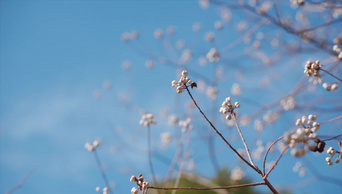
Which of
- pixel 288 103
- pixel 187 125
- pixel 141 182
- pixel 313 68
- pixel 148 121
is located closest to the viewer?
pixel 141 182

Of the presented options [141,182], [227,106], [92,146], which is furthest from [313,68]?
[92,146]

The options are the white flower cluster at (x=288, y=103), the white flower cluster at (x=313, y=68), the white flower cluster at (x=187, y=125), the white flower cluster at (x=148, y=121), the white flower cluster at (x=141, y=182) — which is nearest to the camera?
the white flower cluster at (x=141, y=182)

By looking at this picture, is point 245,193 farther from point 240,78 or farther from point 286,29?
point 286,29

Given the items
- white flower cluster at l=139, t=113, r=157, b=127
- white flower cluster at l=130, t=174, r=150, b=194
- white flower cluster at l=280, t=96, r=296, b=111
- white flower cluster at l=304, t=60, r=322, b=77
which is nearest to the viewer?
white flower cluster at l=130, t=174, r=150, b=194

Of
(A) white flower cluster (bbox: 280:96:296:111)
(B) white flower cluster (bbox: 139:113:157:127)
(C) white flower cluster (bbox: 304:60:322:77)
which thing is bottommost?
(C) white flower cluster (bbox: 304:60:322:77)

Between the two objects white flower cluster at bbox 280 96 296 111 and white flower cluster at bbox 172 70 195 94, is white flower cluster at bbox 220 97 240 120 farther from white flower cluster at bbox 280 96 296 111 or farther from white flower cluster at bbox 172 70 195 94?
white flower cluster at bbox 280 96 296 111

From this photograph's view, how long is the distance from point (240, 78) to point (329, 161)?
22.2 ft

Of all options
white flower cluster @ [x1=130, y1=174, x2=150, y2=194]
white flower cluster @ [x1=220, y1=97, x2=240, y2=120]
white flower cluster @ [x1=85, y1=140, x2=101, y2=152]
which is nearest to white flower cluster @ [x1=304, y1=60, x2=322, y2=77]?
white flower cluster @ [x1=220, y1=97, x2=240, y2=120]

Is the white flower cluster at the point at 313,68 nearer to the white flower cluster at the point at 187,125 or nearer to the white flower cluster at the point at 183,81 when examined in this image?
the white flower cluster at the point at 183,81

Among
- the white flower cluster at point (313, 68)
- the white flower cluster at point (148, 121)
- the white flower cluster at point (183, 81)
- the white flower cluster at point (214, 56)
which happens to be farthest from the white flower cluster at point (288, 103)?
the white flower cluster at point (183, 81)

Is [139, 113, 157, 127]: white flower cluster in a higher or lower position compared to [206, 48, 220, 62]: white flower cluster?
lower

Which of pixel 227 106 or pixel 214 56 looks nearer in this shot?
pixel 227 106

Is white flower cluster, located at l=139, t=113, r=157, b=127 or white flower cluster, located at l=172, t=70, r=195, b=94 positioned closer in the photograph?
white flower cluster, located at l=172, t=70, r=195, b=94

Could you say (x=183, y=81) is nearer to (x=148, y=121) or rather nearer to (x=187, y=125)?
(x=148, y=121)
